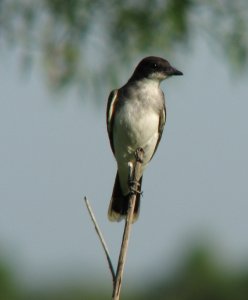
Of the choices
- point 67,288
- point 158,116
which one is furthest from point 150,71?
point 67,288

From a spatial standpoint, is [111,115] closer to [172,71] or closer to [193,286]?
[172,71]

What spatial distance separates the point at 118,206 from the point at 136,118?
2.10 ft

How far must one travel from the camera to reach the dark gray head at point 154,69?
939cm

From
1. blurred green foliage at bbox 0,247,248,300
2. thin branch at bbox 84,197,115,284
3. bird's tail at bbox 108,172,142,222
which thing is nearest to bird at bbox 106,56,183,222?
bird's tail at bbox 108,172,142,222

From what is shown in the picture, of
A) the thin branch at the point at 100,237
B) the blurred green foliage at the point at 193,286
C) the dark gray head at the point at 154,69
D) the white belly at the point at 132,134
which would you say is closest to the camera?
the thin branch at the point at 100,237

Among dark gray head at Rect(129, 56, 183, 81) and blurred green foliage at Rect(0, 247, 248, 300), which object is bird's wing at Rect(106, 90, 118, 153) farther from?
blurred green foliage at Rect(0, 247, 248, 300)

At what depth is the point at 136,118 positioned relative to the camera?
9.21 metres

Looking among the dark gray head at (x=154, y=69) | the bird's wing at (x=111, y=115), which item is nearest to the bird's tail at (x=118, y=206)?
the bird's wing at (x=111, y=115)

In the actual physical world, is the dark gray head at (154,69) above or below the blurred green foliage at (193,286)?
above

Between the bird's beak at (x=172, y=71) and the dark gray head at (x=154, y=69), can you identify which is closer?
the bird's beak at (x=172, y=71)

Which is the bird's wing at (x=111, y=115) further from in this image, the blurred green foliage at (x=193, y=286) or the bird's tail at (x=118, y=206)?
the blurred green foliage at (x=193, y=286)

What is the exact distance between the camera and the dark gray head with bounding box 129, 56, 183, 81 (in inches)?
370

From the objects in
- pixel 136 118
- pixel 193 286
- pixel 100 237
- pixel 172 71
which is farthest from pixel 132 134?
pixel 193 286

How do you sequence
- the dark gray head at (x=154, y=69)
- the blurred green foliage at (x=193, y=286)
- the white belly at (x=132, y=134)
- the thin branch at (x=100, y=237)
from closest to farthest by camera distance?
the thin branch at (x=100, y=237)
the white belly at (x=132, y=134)
the dark gray head at (x=154, y=69)
the blurred green foliage at (x=193, y=286)
